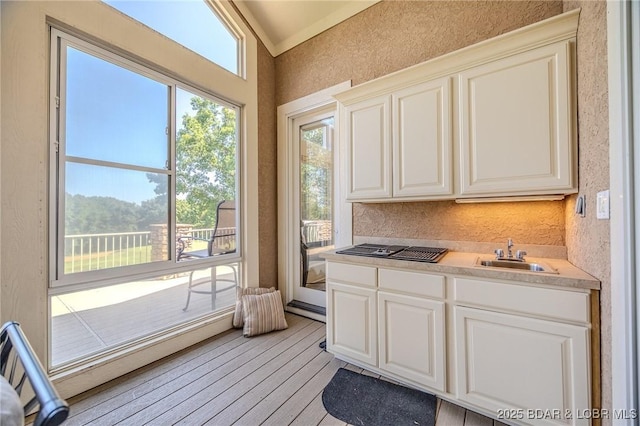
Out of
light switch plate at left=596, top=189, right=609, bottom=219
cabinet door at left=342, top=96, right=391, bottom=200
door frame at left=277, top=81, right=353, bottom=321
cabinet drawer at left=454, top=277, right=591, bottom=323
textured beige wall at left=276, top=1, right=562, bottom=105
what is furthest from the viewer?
door frame at left=277, top=81, right=353, bottom=321

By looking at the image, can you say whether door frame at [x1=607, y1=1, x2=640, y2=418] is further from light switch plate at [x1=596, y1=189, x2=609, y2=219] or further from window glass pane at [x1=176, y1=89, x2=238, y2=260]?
window glass pane at [x1=176, y1=89, x2=238, y2=260]

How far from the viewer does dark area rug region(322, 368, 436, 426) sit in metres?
1.49

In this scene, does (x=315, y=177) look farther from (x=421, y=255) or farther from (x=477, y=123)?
(x=477, y=123)

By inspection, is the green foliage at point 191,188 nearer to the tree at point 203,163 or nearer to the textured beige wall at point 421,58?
the tree at point 203,163

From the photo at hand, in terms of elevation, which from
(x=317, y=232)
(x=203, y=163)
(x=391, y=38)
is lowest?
(x=317, y=232)

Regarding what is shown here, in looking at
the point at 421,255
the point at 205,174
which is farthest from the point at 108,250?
the point at 421,255

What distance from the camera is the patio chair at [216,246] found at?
2406 millimetres

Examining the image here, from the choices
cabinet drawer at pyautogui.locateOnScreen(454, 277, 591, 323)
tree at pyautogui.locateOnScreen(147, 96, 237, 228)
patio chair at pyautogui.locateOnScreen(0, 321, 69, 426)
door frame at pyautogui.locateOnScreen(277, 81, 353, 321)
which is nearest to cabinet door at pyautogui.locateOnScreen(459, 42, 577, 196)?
cabinet drawer at pyautogui.locateOnScreen(454, 277, 591, 323)

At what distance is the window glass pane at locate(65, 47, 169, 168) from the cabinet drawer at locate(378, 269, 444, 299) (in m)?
2.09

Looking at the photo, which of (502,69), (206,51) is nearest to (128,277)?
(206,51)

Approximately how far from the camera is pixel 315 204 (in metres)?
3.12

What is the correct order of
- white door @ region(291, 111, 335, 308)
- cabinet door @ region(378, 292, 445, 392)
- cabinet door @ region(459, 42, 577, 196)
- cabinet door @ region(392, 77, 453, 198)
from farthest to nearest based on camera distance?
white door @ region(291, 111, 335, 308), cabinet door @ region(392, 77, 453, 198), cabinet door @ region(378, 292, 445, 392), cabinet door @ region(459, 42, 577, 196)

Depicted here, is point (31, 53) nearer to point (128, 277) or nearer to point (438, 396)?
point (128, 277)

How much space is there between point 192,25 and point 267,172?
5.34 feet
